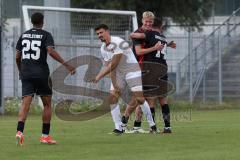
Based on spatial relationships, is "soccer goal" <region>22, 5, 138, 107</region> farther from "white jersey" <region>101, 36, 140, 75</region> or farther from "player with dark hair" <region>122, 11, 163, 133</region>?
"white jersey" <region>101, 36, 140, 75</region>

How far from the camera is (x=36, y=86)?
13492mm

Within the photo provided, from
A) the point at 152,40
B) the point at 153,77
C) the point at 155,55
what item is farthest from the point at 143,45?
the point at 153,77

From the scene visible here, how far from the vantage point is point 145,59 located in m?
15.8

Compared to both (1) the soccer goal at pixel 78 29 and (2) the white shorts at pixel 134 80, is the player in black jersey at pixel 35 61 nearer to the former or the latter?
(2) the white shorts at pixel 134 80

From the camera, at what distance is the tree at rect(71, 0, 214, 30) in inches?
1494

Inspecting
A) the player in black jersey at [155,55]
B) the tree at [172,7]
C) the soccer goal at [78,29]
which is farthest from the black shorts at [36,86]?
the tree at [172,7]

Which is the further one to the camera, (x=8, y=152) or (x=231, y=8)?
(x=231, y=8)

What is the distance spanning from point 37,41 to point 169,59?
1737 centimetres

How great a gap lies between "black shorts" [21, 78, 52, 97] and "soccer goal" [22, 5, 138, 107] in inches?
446

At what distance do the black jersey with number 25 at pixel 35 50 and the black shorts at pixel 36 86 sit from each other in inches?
2.9

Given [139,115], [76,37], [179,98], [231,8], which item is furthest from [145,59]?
[231,8]

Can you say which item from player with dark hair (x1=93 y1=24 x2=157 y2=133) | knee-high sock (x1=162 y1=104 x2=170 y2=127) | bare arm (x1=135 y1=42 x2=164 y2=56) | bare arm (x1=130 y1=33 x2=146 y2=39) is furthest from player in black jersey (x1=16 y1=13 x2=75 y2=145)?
knee-high sock (x1=162 y1=104 x2=170 y2=127)

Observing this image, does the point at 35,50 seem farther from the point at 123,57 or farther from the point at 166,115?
the point at 166,115

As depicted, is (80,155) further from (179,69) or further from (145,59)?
(179,69)
